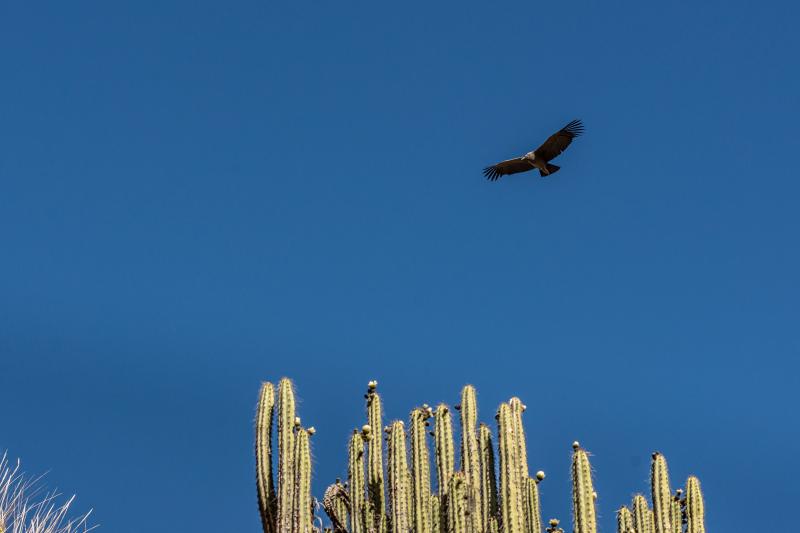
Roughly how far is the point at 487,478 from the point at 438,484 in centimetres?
44

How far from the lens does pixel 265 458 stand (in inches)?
351

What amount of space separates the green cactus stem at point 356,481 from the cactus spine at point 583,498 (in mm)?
1806

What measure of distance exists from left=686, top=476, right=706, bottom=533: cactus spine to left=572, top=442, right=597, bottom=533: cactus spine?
4.62 feet

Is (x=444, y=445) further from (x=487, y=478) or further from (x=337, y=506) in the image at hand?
(x=337, y=506)

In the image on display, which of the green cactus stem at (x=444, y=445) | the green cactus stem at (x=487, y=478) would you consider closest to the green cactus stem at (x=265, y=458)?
the green cactus stem at (x=444, y=445)

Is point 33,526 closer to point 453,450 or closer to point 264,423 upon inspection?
point 264,423

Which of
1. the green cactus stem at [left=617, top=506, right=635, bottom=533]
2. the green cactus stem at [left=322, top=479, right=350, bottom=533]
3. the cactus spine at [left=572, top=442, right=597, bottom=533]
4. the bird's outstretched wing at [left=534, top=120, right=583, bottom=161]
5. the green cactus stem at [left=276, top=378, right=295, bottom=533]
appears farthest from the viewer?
the bird's outstretched wing at [left=534, top=120, right=583, bottom=161]

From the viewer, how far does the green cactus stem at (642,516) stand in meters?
9.32

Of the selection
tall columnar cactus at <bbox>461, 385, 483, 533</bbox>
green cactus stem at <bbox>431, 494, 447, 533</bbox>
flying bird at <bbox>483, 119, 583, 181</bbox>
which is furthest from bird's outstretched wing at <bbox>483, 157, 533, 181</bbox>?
green cactus stem at <bbox>431, 494, 447, 533</bbox>

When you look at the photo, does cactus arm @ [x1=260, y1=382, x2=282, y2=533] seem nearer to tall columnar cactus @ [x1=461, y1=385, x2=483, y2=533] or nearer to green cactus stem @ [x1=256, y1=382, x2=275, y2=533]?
green cactus stem @ [x1=256, y1=382, x2=275, y2=533]

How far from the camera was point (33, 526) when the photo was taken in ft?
22.9

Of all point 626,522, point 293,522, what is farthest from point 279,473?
point 626,522

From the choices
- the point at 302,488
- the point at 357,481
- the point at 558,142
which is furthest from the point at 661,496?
the point at 558,142

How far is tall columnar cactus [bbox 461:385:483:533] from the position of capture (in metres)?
8.92
